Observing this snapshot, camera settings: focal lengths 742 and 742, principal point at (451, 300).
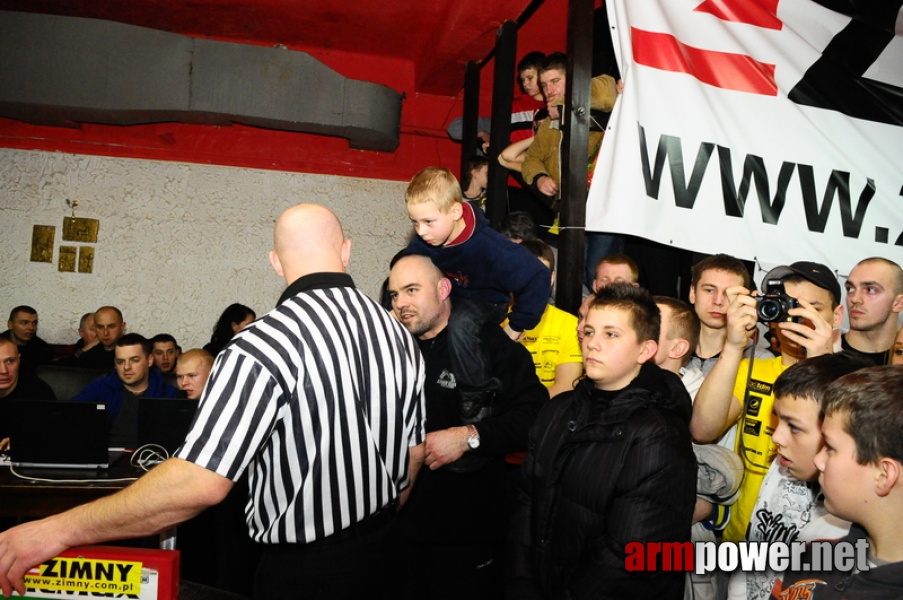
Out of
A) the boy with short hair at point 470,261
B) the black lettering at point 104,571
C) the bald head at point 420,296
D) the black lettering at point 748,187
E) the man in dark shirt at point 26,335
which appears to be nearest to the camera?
the black lettering at point 104,571

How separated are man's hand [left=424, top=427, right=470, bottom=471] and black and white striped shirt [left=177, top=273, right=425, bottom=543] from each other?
606 mm

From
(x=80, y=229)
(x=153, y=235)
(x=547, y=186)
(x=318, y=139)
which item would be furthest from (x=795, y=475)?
(x=80, y=229)

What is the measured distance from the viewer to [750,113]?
385cm

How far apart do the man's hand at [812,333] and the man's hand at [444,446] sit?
3.81 feet

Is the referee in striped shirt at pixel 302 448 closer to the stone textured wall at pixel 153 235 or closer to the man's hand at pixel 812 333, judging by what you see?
the man's hand at pixel 812 333

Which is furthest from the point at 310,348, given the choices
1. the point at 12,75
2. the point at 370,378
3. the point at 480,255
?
the point at 12,75

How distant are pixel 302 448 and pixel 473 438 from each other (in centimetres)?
104

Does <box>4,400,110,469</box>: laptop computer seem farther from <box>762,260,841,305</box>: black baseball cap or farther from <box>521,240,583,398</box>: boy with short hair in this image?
<box>762,260,841,305</box>: black baseball cap

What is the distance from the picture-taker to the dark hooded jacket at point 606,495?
2018mm

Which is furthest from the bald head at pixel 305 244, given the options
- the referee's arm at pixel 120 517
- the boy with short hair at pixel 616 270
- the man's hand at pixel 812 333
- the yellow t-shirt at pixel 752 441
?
the boy with short hair at pixel 616 270

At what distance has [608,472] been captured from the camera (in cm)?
208

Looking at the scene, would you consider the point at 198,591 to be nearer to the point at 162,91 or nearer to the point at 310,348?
the point at 310,348

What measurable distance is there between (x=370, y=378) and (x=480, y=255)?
131cm

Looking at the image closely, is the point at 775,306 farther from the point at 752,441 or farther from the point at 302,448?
the point at 302,448
